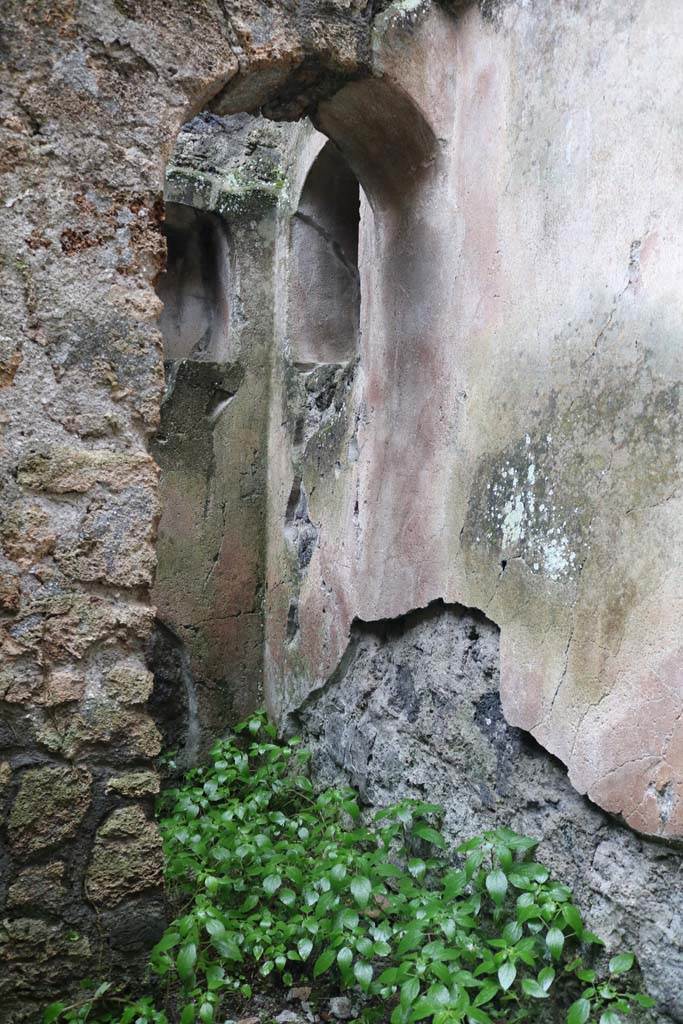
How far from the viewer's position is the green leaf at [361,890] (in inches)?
88.4

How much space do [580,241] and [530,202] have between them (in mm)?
256

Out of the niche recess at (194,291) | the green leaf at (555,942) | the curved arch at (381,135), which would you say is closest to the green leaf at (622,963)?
the green leaf at (555,942)

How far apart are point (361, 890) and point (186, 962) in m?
0.48

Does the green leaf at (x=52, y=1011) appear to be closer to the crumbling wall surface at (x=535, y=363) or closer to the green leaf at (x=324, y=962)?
the green leaf at (x=324, y=962)

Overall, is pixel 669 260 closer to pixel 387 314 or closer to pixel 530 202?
pixel 530 202

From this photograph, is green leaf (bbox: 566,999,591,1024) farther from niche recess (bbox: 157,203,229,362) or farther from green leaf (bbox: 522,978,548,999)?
niche recess (bbox: 157,203,229,362)

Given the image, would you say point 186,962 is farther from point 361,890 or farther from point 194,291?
point 194,291

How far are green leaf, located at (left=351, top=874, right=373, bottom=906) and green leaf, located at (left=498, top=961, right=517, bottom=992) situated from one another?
1.42 feet

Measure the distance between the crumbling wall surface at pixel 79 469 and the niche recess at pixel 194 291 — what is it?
191 centimetres

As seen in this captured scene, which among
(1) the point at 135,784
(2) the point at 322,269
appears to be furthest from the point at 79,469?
(2) the point at 322,269

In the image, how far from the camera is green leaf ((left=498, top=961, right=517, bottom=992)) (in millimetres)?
1890

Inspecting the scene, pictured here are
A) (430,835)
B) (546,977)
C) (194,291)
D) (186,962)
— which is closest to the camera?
(546,977)

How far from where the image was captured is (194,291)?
4227 millimetres

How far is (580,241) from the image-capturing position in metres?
2.12
